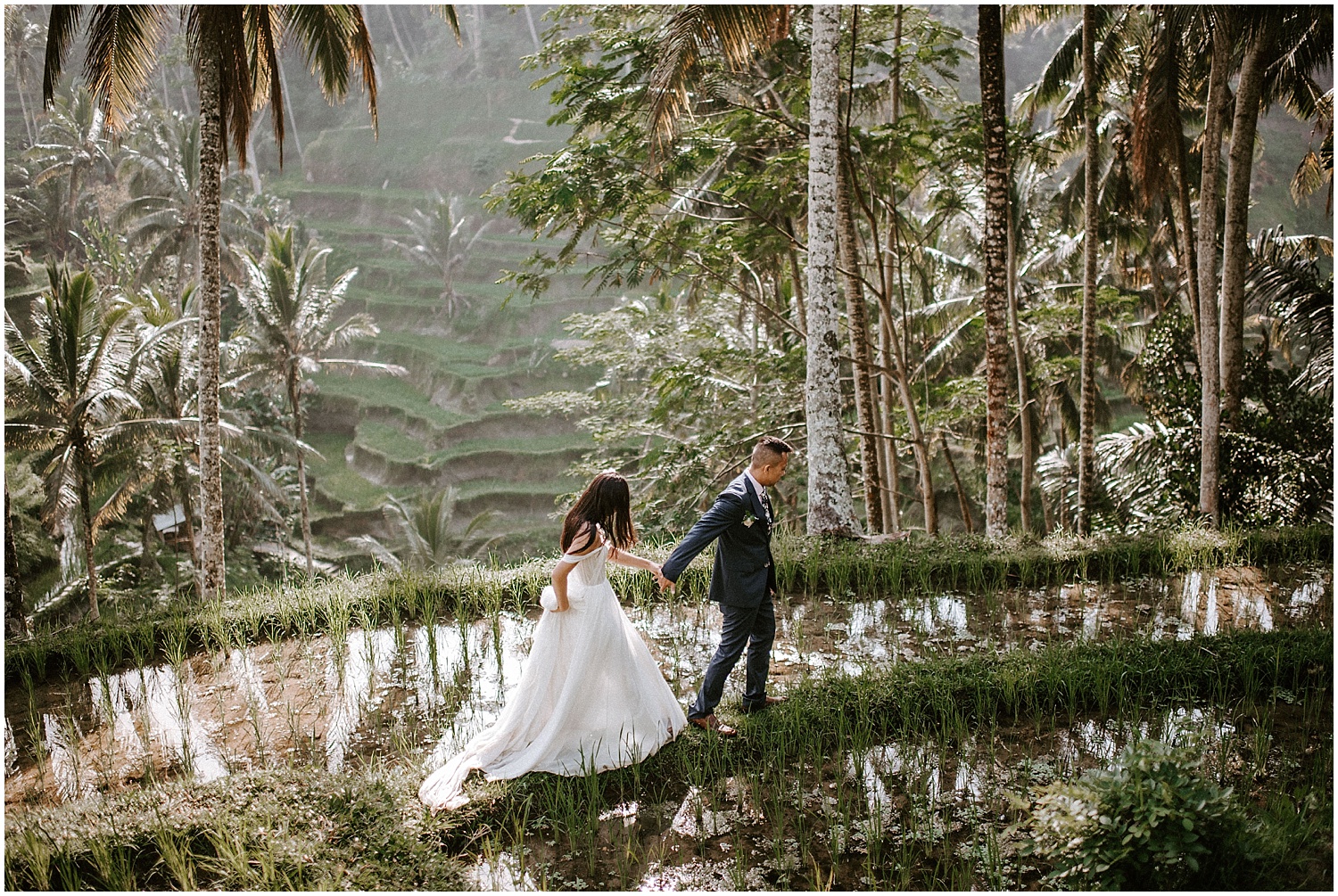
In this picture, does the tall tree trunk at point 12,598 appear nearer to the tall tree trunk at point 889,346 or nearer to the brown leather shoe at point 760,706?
the brown leather shoe at point 760,706

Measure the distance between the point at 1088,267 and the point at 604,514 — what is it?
31.0 ft

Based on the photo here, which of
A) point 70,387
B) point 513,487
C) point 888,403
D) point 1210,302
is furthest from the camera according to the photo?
point 513,487

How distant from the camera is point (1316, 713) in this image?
4.75m

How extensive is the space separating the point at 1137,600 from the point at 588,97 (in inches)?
295

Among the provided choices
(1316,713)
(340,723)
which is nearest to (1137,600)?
(1316,713)

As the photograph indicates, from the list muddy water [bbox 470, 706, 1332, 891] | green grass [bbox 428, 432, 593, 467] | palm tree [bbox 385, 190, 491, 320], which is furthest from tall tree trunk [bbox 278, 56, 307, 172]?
muddy water [bbox 470, 706, 1332, 891]

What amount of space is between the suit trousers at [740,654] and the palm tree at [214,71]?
541 cm

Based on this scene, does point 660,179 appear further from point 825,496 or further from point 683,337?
point 683,337

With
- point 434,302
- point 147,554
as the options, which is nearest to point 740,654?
point 147,554

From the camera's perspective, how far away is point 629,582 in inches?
283

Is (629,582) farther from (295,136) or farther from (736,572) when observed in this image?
(295,136)

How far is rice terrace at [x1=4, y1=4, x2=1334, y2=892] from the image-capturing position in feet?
11.9

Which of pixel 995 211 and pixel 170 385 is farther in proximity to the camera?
pixel 170 385

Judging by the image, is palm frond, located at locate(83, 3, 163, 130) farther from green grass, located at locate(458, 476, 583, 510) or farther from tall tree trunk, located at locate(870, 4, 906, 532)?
green grass, located at locate(458, 476, 583, 510)
